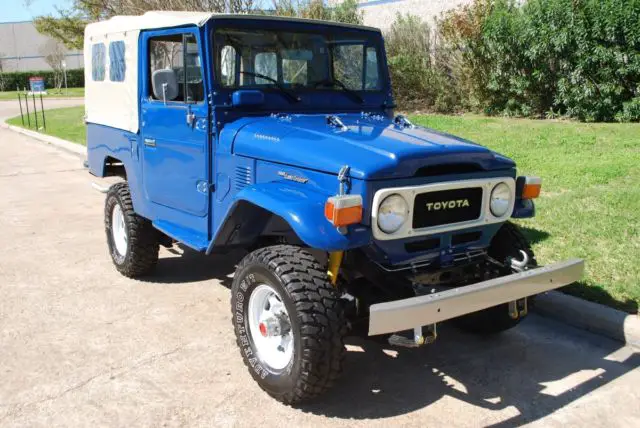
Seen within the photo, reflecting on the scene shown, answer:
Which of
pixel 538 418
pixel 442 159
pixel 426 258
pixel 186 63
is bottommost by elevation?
pixel 538 418

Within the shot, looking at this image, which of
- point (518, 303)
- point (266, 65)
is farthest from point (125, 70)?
point (518, 303)

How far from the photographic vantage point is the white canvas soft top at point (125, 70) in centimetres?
470

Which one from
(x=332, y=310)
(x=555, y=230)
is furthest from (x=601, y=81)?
(x=332, y=310)

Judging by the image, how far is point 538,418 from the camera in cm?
340

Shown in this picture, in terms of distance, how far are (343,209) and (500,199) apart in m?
1.15

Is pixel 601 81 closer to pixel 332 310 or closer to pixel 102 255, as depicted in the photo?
pixel 102 255

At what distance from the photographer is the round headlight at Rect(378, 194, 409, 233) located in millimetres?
3275

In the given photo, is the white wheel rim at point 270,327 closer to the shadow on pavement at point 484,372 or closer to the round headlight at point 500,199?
the shadow on pavement at point 484,372

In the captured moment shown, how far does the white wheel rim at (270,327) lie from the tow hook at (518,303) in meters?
1.29

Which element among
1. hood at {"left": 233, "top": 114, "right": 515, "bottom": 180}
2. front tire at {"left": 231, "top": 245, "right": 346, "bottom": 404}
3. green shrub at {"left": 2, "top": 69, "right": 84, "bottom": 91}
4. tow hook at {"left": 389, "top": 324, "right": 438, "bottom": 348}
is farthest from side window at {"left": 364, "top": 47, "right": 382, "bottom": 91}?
green shrub at {"left": 2, "top": 69, "right": 84, "bottom": 91}

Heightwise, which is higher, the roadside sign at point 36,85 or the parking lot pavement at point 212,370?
the roadside sign at point 36,85

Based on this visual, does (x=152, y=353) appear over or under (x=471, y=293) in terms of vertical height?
under

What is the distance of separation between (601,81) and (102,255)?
32.7 ft

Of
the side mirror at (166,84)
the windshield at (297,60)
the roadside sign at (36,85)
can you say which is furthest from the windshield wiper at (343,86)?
the roadside sign at (36,85)
